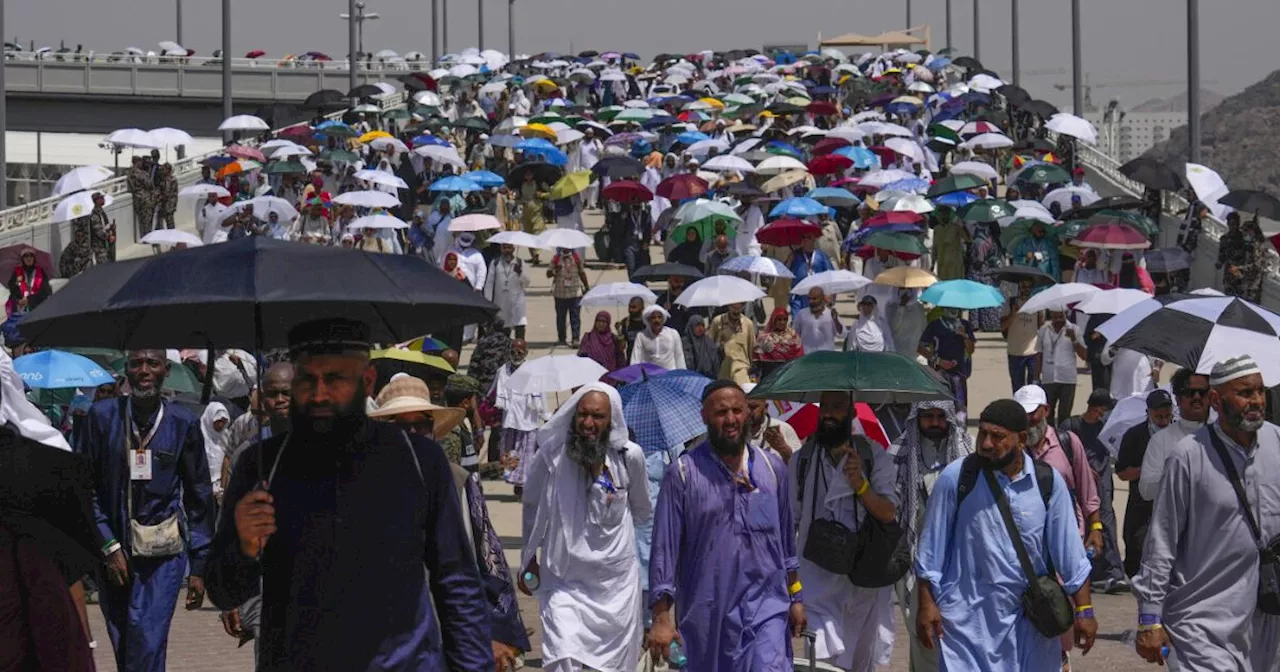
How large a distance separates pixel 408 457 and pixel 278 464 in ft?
0.91

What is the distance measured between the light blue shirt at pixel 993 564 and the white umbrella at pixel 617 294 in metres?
10.0

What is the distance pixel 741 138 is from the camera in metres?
39.7

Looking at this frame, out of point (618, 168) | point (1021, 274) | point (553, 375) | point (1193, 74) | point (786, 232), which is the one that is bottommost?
point (553, 375)

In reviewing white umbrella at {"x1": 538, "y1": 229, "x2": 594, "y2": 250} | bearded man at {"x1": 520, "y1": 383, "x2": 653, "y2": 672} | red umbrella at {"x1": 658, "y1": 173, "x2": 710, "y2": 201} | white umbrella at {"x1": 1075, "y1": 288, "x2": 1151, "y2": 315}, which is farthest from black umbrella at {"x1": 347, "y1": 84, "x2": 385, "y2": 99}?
bearded man at {"x1": 520, "y1": 383, "x2": 653, "y2": 672}

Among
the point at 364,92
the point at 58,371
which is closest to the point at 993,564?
the point at 58,371

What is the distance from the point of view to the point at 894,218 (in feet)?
78.4

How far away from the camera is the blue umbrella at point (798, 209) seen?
2466cm

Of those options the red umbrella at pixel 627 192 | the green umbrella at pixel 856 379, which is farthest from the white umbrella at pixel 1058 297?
the red umbrella at pixel 627 192

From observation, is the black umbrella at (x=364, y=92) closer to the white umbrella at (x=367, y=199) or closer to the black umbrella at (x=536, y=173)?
the black umbrella at (x=536, y=173)

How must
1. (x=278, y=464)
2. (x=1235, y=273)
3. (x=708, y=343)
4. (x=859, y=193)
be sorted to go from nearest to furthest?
(x=278, y=464) < (x=708, y=343) < (x=1235, y=273) < (x=859, y=193)

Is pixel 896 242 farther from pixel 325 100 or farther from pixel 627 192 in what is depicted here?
pixel 325 100

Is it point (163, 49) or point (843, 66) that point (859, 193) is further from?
point (163, 49)

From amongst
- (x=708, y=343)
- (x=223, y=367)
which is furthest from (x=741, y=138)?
(x=223, y=367)

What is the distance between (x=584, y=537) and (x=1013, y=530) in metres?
2.25
